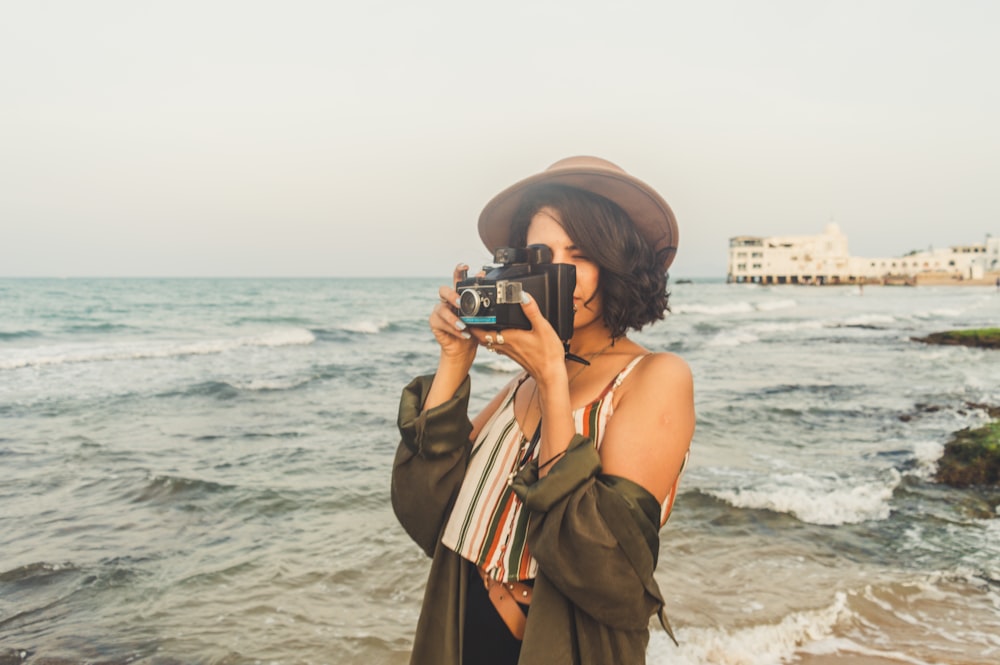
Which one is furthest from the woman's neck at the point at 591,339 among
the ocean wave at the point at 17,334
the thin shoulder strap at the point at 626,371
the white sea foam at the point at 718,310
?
the white sea foam at the point at 718,310

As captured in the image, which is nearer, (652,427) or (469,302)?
(652,427)

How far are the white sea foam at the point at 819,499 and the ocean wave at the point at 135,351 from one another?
1464 cm

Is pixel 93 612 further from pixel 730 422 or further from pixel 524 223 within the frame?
pixel 730 422

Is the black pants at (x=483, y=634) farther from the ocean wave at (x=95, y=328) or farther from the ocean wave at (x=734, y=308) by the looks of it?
the ocean wave at (x=734, y=308)

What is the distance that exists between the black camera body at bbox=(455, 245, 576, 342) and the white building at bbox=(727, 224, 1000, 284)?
95.6 m

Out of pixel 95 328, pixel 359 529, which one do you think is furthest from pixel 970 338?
pixel 95 328

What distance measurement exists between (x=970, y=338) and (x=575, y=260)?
2013 cm

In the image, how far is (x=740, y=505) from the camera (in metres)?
5.68

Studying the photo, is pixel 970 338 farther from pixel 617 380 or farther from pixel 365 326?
pixel 617 380

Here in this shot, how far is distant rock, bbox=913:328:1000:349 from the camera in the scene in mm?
17052

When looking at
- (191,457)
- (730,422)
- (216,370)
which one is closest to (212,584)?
(191,457)

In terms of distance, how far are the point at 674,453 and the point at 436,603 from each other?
1.97 ft

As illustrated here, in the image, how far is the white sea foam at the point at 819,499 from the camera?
5434mm

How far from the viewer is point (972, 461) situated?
630 cm
